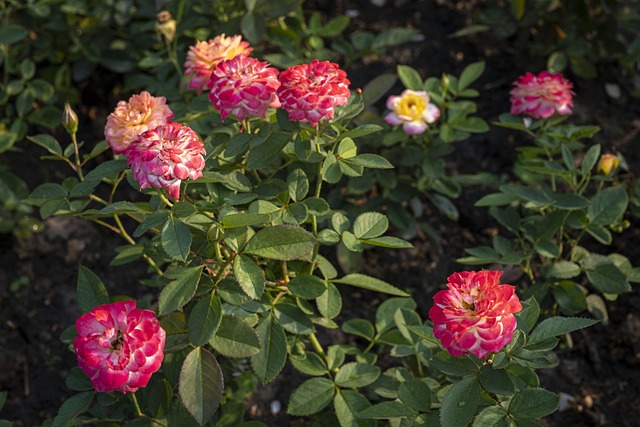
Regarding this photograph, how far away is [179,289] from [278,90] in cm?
39

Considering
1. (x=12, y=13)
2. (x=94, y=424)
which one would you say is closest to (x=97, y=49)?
(x=12, y=13)

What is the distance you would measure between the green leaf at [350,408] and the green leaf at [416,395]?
173 millimetres

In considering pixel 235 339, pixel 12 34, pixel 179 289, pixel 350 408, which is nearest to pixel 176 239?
pixel 179 289

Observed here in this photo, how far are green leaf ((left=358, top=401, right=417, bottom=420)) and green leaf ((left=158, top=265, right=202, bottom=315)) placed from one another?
378 millimetres

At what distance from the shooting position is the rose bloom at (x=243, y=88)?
1440mm

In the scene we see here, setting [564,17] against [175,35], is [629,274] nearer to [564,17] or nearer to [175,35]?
[564,17]

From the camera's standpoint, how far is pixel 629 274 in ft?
6.14

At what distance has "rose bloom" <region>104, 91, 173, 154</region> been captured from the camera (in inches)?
58.2

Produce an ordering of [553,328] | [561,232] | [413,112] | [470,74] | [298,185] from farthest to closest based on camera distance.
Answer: [470,74], [413,112], [561,232], [298,185], [553,328]

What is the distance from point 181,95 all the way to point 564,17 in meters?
1.33

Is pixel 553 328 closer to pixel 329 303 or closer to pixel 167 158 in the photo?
pixel 329 303

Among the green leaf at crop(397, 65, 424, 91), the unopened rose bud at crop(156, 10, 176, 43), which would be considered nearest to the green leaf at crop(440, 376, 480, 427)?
the green leaf at crop(397, 65, 424, 91)

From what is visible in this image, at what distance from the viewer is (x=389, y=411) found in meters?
1.44

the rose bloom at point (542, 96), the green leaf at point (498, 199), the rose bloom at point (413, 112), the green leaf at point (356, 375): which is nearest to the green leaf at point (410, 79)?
the rose bloom at point (413, 112)
